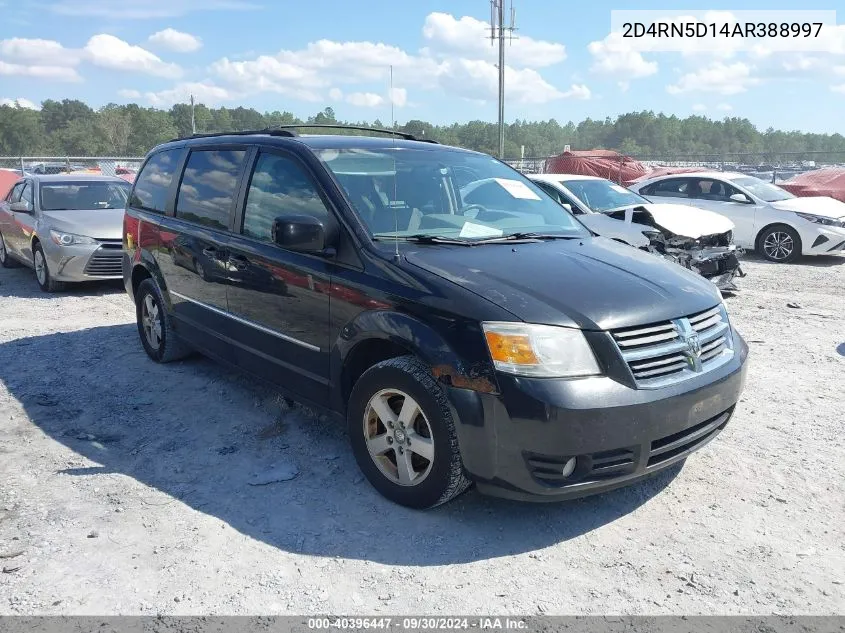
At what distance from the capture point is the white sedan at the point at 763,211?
11.8 metres

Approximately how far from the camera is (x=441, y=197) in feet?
14.0

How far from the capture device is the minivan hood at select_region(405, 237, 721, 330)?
10.4 ft

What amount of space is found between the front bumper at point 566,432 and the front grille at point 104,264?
736 cm

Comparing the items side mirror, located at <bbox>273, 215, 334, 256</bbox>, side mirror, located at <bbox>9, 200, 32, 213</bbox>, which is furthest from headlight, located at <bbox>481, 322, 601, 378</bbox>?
side mirror, located at <bbox>9, 200, 32, 213</bbox>

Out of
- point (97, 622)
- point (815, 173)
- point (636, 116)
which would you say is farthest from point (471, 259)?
point (636, 116)

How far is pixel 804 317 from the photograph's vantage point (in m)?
7.97

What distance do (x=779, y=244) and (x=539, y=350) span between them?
422 inches

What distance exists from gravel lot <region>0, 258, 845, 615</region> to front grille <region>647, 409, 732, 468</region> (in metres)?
0.39

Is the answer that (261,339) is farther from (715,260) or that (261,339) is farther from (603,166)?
(603,166)

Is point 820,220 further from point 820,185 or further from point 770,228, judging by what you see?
point 820,185

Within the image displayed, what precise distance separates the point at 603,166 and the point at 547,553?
21.8m

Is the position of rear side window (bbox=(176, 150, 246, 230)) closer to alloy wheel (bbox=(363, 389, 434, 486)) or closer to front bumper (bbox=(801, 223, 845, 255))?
alloy wheel (bbox=(363, 389, 434, 486))

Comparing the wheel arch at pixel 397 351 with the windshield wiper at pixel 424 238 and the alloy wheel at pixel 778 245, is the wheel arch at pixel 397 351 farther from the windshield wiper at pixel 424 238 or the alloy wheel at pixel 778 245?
the alloy wheel at pixel 778 245

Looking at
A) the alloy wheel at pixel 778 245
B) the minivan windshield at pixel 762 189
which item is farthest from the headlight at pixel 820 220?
the minivan windshield at pixel 762 189
